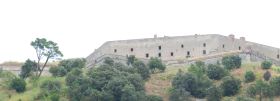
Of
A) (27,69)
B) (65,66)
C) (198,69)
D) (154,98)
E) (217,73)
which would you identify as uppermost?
(65,66)

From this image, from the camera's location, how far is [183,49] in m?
87.1

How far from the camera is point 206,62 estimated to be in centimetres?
8288

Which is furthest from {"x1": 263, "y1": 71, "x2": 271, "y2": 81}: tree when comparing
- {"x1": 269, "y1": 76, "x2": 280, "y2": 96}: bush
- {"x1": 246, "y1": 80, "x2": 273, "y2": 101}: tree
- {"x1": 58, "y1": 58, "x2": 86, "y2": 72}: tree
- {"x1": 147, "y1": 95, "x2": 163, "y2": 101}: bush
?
{"x1": 58, "y1": 58, "x2": 86, "y2": 72}: tree

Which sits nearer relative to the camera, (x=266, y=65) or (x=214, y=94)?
(x=214, y=94)

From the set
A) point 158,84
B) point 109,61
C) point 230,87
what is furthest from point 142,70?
point 230,87

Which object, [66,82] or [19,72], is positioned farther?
[19,72]

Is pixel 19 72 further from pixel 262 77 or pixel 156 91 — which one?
pixel 262 77

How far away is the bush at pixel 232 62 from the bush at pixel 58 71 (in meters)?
13.5

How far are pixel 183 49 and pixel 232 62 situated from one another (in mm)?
9119

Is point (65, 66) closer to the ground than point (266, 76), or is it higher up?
higher up

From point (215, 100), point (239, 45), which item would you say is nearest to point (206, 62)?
point (239, 45)

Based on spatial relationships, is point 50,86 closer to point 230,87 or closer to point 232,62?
point 230,87

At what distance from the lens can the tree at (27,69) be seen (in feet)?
270

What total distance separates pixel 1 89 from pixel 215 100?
18.7 m
